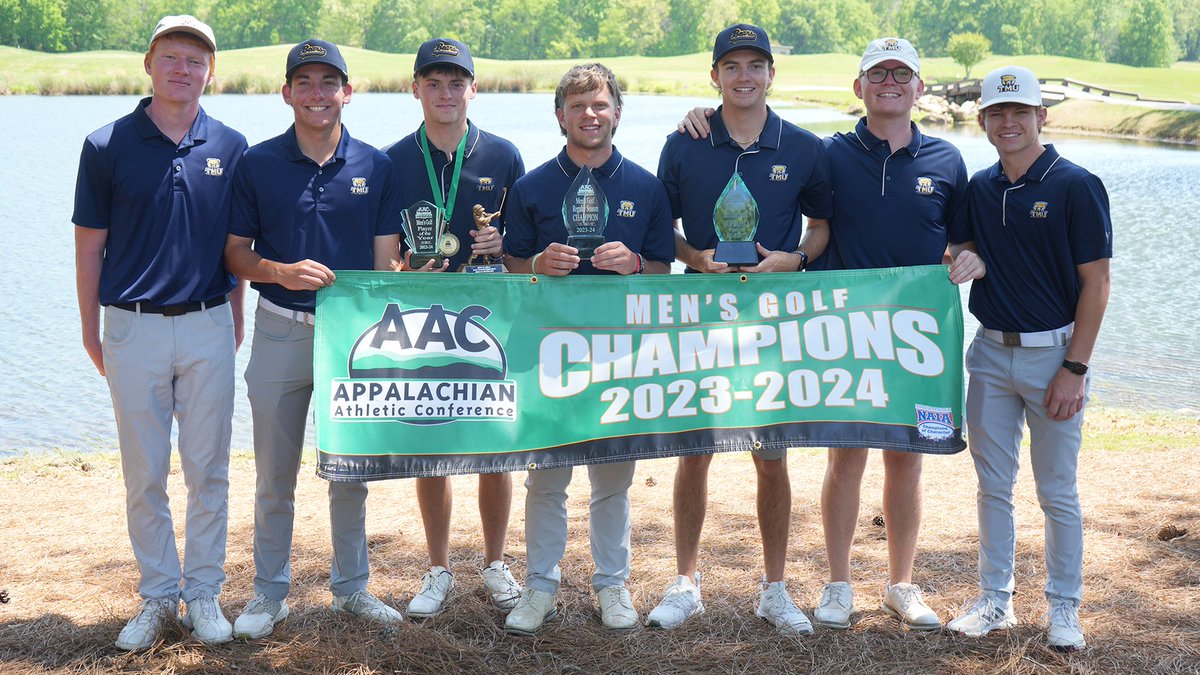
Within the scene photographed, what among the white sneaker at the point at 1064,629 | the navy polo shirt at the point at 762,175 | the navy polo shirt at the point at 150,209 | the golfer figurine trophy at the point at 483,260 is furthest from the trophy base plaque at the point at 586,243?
the white sneaker at the point at 1064,629

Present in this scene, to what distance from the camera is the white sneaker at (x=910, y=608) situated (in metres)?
5.29

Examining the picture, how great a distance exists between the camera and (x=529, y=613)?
5.25m

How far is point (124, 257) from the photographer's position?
4.89 m

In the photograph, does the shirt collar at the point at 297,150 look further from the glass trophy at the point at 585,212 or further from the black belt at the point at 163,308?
the glass trophy at the point at 585,212

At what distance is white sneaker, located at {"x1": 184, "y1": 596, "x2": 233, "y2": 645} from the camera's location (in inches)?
196

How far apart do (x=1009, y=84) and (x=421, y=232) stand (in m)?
2.75

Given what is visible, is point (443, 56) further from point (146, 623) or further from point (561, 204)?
point (146, 623)

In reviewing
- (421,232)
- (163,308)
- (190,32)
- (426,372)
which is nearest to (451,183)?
(421,232)

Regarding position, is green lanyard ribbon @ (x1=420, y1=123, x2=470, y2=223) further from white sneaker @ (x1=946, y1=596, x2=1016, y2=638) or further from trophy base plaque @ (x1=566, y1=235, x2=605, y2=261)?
white sneaker @ (x1=946, y1=596, x2=1016, y2=638)

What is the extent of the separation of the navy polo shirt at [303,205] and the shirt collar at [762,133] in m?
1.58

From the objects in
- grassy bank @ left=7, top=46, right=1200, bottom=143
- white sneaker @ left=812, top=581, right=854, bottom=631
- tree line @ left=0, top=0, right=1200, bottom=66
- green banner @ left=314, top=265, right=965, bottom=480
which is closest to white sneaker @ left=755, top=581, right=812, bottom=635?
white sneaker @ left=812, top=581, right=854, bottom=631

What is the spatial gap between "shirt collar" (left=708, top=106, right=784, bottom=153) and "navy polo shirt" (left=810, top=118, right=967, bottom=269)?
28 cm

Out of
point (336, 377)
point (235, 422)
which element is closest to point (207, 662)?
point (336, 377)

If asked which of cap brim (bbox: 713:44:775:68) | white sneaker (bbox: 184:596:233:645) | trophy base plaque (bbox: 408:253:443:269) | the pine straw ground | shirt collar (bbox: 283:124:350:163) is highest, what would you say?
cap brim (bbox: 713:44:775:68)
